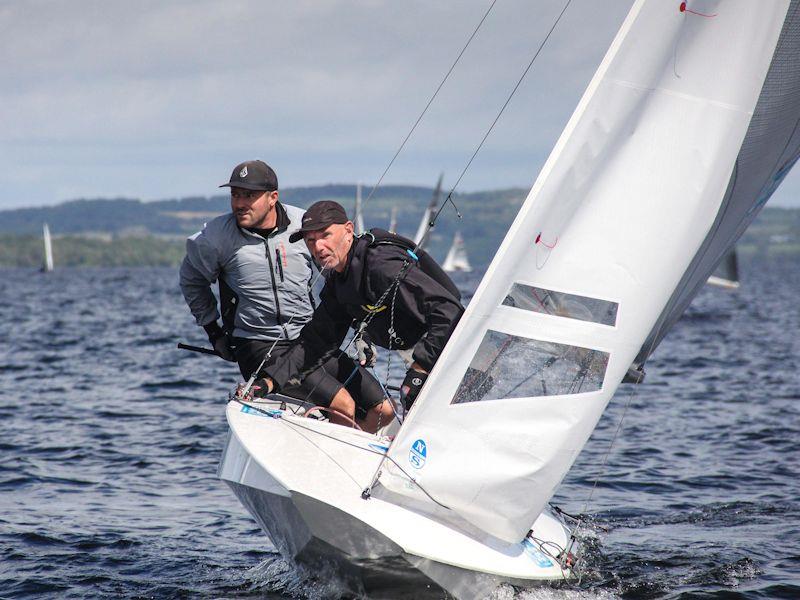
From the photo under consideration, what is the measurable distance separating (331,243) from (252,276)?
2.81 feet

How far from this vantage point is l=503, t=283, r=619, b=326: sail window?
465cm

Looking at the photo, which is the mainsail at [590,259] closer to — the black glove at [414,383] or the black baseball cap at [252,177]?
the black glove at [414,383]

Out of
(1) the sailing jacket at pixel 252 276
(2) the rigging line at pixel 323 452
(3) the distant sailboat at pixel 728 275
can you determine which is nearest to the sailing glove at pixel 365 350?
(1) the sailing jacket at pixel 252 276

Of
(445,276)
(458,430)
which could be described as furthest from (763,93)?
(458,430)

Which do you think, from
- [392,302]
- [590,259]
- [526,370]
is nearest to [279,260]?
[392,302]

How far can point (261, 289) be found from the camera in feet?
19.6

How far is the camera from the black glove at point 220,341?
6316mm

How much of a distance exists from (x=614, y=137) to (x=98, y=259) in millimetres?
148833

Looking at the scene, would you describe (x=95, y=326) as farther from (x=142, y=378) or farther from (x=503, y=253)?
(x=503, y=253)

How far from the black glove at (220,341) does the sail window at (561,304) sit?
90.1 inches

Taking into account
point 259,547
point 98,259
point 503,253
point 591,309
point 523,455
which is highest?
point 503,253

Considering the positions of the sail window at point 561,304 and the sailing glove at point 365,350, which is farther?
the sailing glove at point 365,350

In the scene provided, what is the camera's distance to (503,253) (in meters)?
4.63

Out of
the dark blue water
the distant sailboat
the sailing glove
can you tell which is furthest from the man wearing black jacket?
the distant sailboat
